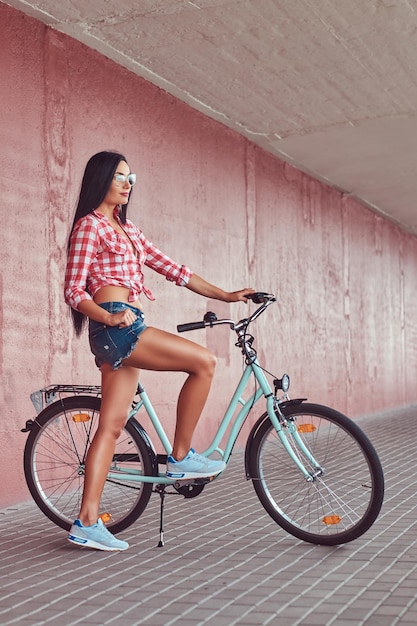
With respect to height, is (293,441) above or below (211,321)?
below

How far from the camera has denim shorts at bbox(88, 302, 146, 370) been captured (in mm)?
4086

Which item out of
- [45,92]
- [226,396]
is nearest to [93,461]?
[45,92]

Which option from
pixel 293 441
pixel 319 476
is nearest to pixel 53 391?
pixel 293 441

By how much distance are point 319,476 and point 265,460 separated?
0.27 m

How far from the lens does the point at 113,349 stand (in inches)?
161

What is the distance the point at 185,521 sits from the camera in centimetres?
496

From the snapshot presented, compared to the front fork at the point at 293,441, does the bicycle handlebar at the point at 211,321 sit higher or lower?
higher

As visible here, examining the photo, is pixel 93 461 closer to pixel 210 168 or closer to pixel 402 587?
pixel 402 587

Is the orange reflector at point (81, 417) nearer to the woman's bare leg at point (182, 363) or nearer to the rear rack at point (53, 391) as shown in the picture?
the rear rack at point (53, 391)

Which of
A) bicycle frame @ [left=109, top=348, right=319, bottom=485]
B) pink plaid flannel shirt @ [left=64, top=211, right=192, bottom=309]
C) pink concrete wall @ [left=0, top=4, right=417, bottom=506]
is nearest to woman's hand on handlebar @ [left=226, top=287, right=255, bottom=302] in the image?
bicycle frame @ [left=109, top=348, right=319, bottom=485]

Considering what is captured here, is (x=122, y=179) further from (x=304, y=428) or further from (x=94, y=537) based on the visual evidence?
(x=94, y=537)

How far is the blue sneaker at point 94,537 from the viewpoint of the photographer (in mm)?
4109

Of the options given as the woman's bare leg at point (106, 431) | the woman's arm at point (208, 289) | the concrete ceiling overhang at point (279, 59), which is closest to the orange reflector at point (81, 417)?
the woman's bare leg at point (106, 431)

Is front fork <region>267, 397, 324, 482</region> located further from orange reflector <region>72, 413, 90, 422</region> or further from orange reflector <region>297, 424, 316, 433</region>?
orange reflector <region>72, 413, 90, 422</region>
